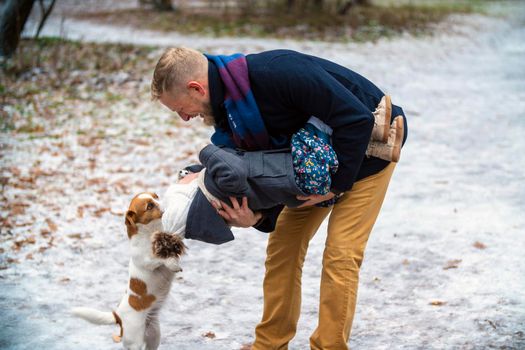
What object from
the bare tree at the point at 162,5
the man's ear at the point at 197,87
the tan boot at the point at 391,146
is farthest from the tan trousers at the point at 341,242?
the bare tree at the point at 162,5

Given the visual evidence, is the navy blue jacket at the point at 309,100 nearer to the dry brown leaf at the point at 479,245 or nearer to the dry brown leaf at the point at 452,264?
the dry brown leaf at the point at 452,264

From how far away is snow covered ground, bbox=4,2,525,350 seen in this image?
4.40 meters

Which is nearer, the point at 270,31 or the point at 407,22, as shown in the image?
the point at 270,31

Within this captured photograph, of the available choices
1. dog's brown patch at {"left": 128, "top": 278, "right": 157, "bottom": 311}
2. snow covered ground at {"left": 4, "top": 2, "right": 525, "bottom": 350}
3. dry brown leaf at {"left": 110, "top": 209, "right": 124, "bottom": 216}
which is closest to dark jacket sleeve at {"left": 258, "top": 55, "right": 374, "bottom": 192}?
dog's brown patch at {"left": 128, "top": 278, "right": 157, "bottom": 311}

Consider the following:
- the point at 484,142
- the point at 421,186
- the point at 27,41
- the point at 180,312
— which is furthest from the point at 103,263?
the point at 27,41

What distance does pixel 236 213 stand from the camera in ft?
10.7

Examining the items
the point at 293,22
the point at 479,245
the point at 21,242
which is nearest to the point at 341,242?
the point at 479,245

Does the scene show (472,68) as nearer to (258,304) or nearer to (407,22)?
(407,22)

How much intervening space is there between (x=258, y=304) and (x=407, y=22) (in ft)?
50.8

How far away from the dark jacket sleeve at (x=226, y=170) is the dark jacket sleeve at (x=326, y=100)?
0.35 metres

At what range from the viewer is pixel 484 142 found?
9.07 m

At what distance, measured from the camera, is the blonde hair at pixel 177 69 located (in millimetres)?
3059

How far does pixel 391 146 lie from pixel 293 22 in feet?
50.1

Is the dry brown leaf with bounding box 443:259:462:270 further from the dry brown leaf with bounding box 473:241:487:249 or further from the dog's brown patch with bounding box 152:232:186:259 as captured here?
the dog's brown patch with bounding box 152:232:186:259
